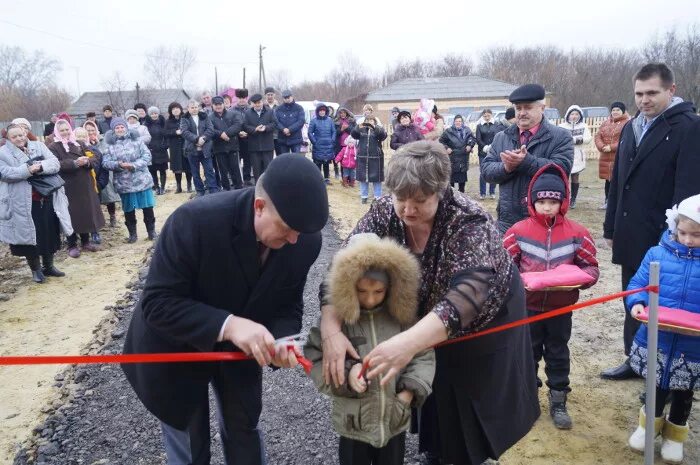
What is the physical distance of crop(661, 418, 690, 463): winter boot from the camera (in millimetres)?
3061

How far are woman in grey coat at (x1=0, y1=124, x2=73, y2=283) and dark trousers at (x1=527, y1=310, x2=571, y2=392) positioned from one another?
→ 600 centimetres

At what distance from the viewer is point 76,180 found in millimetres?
7762

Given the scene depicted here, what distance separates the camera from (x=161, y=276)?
6.79 ft

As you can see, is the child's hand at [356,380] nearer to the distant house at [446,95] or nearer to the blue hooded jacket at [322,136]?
the blue hooded jacket at [322,136]

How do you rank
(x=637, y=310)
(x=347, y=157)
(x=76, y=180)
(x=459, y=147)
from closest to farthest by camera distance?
(x=637, y=310), (x=76, y=180), (x=459, y=147), (x=347, y=157)

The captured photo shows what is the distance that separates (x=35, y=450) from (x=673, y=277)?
3.99 m

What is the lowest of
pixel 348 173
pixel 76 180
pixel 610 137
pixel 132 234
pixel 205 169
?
pixel 132 234

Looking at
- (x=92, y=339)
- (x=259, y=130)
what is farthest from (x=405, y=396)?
(x=259, y=130)

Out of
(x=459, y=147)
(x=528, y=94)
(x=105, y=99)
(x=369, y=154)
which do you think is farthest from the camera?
(x=105, y=99)

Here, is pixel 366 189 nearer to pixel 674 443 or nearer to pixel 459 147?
pixel 459 147

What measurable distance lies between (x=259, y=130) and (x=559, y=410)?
896cm

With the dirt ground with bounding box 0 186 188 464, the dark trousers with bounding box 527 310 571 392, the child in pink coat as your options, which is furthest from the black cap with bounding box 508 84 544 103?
the child in pink coat

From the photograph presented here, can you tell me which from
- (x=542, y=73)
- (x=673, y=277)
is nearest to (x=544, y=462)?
(x=673, y=277)

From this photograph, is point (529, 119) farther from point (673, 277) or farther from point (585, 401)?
point (585, 401)
